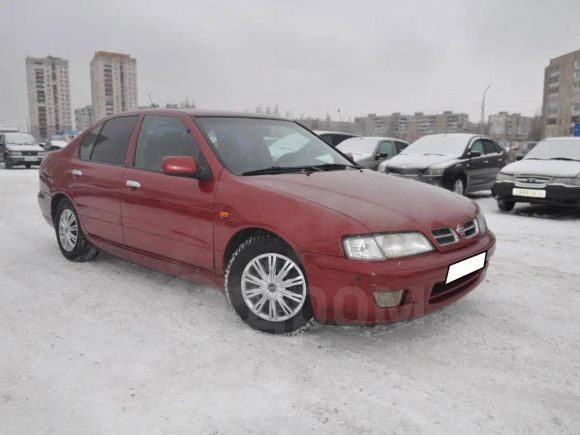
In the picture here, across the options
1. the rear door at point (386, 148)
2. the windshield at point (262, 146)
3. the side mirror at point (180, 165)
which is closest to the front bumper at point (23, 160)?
the rear door at point (386, 148)

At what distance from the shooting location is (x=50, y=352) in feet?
8.92

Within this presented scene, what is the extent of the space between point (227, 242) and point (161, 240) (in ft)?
2.37

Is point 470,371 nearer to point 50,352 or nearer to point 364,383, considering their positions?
point 364,383

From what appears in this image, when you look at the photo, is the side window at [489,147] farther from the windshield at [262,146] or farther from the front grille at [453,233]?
the front grille at [453,233]

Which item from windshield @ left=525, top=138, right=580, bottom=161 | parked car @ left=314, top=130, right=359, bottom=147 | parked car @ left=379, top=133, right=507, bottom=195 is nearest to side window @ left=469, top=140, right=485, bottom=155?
parked car @ left=379, top=133, right=507, bottom=195

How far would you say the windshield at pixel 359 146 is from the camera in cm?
1158

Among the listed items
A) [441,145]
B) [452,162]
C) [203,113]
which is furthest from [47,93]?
[203,113]

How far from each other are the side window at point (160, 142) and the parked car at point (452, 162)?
20.3ft

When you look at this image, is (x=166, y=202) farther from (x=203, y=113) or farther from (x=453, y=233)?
(x=453, y=233)

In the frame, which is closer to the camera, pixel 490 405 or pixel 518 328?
pixel 490 405

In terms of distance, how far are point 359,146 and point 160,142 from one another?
28.6 feet

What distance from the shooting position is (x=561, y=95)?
266 ft

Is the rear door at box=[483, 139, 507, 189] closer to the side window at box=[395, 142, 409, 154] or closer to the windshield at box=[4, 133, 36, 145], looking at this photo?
the side window at box=[395, 142, 409, 154]

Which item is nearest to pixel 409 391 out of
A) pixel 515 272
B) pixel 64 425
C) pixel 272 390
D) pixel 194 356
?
pixel 272 390
